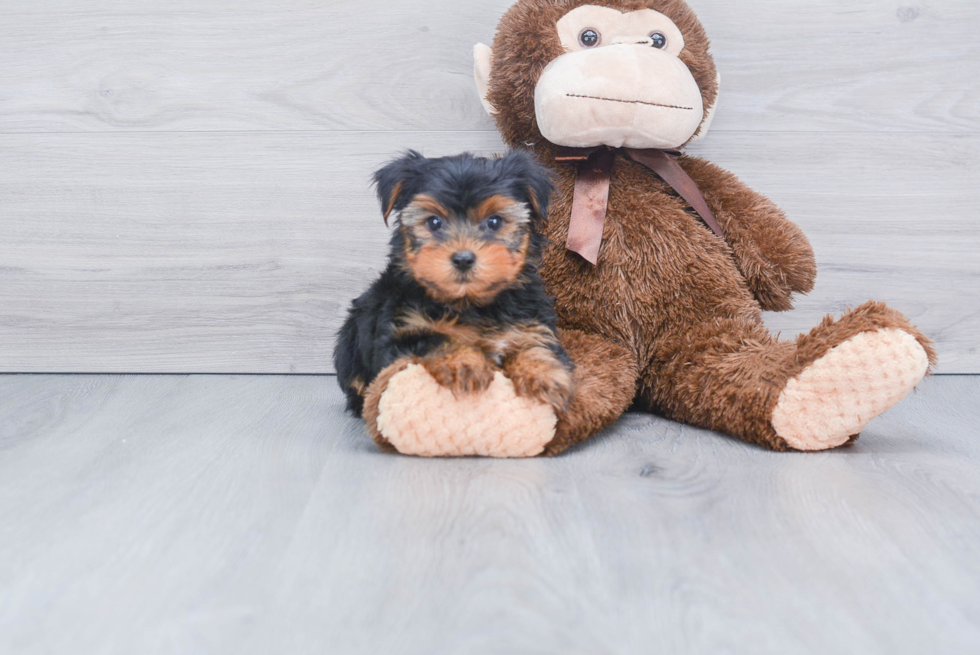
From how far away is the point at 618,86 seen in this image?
153cm

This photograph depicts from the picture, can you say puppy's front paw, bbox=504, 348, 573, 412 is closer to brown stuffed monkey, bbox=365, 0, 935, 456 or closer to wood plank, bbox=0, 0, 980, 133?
brown stuffed monkey, bbox=365, 0, 935, 456

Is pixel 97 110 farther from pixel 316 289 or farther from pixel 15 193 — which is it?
pixel 316 289

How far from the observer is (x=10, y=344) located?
2.13 m

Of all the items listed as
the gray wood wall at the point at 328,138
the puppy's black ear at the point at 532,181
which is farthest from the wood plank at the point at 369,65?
the puppy's black ear at the point at 532,181

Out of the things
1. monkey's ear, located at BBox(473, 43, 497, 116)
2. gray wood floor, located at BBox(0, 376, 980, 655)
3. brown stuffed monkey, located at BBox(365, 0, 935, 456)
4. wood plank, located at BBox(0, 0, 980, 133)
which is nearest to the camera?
gray wood floor, located at BBox(0, 376, 980, 655)

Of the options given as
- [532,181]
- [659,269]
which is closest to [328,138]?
[532,181]

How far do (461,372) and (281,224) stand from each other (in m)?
1.02

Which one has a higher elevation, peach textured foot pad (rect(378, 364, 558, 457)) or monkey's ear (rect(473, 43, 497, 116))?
monkey's ear (rect(473, 43, 497, 116))

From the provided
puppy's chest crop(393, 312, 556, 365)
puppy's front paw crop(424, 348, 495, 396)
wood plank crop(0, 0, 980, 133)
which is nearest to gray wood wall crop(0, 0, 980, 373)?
wood plank crop(0, 0, 980, 133)

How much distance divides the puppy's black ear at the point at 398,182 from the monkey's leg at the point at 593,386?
1.53 ft

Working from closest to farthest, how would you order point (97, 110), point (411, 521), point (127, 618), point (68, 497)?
point (127, 618), point (411, 521), point (68, 497), point (97, 110)

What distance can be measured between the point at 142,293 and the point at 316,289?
1.61ft

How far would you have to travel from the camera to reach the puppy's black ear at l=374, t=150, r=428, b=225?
4.46ft

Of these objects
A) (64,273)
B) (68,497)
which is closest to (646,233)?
(68,497)
